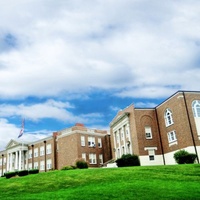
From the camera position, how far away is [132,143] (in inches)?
1761

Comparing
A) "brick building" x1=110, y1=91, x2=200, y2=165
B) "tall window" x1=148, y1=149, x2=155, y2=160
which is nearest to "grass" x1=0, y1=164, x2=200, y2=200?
"brick building" x1=110, y1=91, x2=200, y2=165

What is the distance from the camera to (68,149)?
193ft

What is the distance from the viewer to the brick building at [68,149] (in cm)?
5784

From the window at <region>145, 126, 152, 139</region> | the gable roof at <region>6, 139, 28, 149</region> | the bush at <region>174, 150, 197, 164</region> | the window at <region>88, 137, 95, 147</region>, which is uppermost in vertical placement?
the gable roof at <region>6, 139, 28, 149</region>

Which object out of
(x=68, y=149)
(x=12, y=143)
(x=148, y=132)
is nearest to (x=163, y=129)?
(x=148, y=132)

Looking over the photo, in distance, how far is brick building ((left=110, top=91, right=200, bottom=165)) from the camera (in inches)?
1470

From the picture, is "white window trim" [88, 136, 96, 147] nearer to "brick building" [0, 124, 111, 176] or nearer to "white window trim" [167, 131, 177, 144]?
"brick building" [0, 124, 111, 176]

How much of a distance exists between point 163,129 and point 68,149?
2434 centimetres

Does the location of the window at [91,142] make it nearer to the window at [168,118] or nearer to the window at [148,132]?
the window at [148,132]

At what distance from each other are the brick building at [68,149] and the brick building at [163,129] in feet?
38.0

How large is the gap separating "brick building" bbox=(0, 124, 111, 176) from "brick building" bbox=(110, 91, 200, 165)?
11573 millimetres

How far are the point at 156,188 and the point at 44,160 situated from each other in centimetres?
5340

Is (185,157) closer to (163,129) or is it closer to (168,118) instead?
(168,118)

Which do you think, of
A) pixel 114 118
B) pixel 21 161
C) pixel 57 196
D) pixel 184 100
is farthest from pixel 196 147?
pixel 21 161
